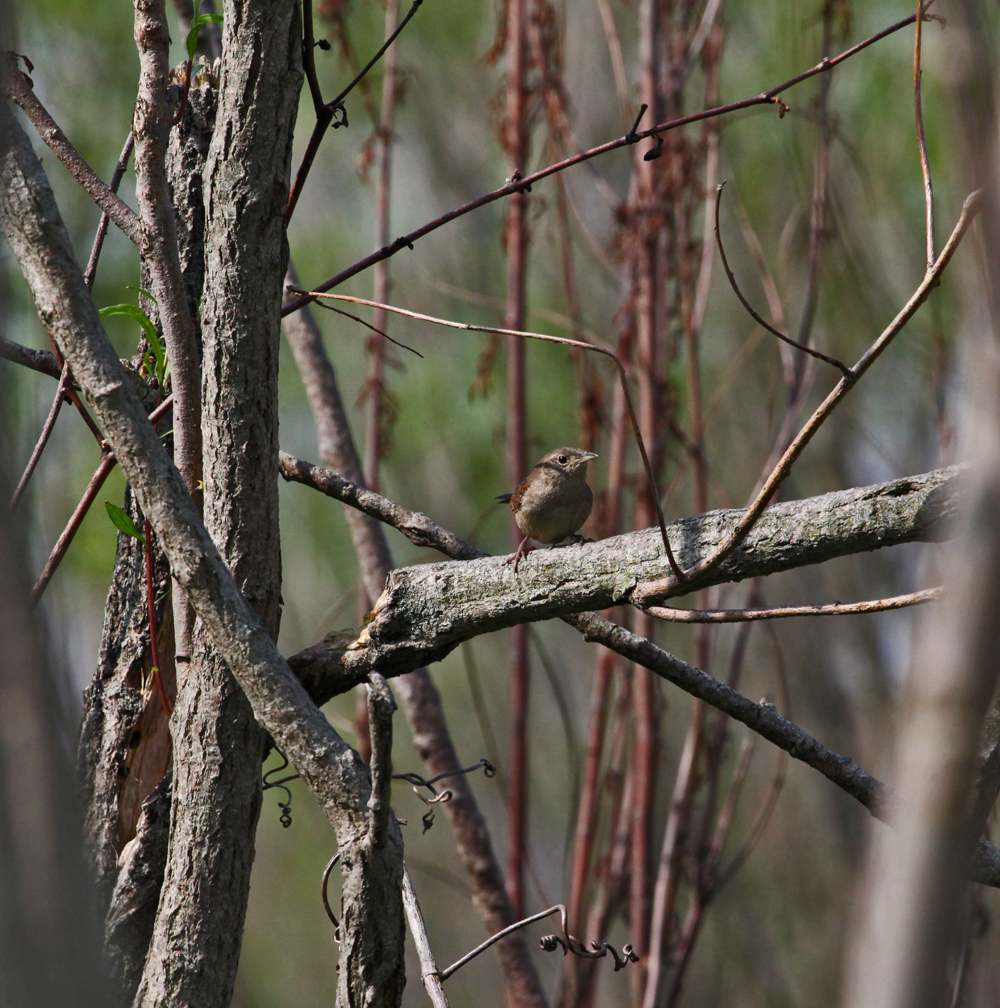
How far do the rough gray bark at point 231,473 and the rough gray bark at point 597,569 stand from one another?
28cm

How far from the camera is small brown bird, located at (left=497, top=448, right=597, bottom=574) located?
3734 millimetres

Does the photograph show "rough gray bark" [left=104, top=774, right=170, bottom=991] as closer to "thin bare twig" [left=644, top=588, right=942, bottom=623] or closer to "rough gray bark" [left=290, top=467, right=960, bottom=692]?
"rough gray bark" [left=290, top=467, right=960, bottom=692]

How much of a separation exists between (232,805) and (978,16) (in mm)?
1553

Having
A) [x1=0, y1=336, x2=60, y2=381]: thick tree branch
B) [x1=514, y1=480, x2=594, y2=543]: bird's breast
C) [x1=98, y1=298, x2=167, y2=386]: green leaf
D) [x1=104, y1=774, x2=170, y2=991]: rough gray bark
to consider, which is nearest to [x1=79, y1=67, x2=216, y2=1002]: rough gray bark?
[x1=104, y1=774, x2=170, y2=991]: rough gray bark

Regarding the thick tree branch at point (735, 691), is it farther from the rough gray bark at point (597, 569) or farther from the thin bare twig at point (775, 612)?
the thin bare twig at point (775, 612)

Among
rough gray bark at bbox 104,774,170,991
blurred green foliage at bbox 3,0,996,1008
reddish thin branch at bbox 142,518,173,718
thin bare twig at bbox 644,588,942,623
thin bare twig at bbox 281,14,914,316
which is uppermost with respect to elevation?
blurred green foliage at bbox 3,0,996,1008

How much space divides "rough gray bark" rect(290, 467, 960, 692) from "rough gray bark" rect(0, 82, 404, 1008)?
384 mm

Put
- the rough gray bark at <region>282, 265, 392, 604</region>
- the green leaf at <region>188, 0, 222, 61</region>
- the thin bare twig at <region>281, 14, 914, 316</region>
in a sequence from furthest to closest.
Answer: the rough gray bark at <region>282, 265, 392, 604</region>
the green leaf at <region>188, 0, 222, 61</region>
the thin bare twig at <region>281, 14, 914, 316</region>

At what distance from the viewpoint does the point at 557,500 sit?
3.73m

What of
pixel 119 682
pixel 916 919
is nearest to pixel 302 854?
pixel 119 682

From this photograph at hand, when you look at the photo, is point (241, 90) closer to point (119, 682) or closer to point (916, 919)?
point (119, 682)

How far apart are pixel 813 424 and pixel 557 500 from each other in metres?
2.36

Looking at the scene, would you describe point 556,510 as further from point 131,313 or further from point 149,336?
point 131,313

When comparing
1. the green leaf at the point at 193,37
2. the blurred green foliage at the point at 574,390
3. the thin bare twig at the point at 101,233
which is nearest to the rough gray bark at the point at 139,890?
the thin bare twig at the point at 101,233
